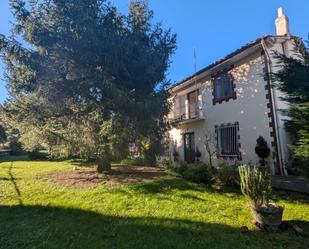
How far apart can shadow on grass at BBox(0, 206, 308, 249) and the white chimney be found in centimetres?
1092

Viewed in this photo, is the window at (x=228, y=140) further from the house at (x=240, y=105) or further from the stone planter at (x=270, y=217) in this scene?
the stone planter at (x=270, y=217)

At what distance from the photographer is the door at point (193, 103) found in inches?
675

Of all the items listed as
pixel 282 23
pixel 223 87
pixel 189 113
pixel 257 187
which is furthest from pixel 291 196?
pixel 189 113

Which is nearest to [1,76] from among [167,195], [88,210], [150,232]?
[88,210]

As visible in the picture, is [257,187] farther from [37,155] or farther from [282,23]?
[37,155]

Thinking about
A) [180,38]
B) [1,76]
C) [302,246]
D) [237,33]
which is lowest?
[302,246]

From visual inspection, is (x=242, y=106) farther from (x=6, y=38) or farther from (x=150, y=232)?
(x=6, y=38)

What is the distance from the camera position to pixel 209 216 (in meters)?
6.49

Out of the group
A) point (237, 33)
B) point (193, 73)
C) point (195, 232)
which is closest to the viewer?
point (195, 232)

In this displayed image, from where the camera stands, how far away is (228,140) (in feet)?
46.8

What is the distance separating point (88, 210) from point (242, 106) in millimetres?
9324

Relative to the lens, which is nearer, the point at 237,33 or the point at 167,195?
the point at 167,195

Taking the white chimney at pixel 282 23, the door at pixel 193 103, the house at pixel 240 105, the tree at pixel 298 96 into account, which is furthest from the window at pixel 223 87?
the tree at pixel 298 96

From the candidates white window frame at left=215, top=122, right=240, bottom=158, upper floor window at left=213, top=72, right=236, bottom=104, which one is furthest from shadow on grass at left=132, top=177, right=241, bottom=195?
upper floor window at left=213, top=72, right=236, bottom=104
